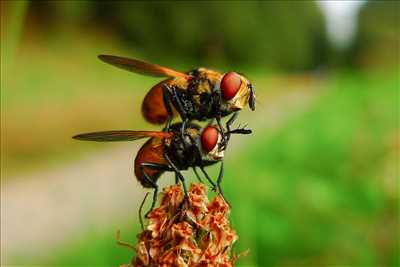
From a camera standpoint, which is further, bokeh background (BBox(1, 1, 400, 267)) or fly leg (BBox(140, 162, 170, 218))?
bokeh background (BBox(1, 1, 400, 267))

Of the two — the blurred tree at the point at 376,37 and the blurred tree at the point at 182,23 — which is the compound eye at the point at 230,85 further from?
the blurred tree at the point at 376,37

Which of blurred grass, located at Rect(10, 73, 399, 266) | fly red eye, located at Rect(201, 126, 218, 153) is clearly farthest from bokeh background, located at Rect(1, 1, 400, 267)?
fly red eye, located at Rect(201, 126, 218, 153)

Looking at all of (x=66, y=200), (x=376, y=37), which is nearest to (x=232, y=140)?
(x=66, y=200)

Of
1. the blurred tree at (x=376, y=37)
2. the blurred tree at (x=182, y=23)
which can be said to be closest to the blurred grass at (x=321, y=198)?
the blurred tree at (x=182, y=23)

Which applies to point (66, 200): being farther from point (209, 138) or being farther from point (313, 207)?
point (209, 138)

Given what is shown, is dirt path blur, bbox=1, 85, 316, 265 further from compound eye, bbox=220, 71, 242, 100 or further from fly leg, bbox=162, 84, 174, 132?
compound eye, bbox=220, 71, 242, 100

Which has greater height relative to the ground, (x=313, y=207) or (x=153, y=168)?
(x=153, y=168)

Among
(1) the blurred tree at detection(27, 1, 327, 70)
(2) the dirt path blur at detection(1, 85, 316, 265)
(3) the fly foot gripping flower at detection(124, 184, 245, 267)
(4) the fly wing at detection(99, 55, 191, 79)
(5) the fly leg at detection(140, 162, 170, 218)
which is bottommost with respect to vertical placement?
(2) the dirt path blur at detection(1, 85, 316, 265)

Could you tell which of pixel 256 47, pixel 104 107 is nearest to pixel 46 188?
pixel 104 107
